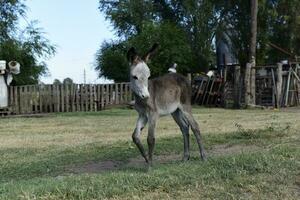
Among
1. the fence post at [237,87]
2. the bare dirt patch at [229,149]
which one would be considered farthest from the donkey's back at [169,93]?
the fence post at [237,87]

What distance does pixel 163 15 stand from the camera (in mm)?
40812

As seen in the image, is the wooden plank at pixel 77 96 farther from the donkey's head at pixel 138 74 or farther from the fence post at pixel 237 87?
the donkey's head at pixel 138 74

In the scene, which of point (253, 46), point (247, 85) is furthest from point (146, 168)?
point (253, 46)

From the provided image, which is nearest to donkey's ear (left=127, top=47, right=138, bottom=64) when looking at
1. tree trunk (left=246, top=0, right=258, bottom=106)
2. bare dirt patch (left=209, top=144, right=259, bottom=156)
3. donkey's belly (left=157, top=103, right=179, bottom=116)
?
donkey's belly (left=157, top=103, right=179, bottom=116)

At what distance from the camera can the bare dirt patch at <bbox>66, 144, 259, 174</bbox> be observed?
988 centimetres

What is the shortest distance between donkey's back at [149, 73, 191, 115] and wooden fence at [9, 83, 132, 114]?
20.3 meters

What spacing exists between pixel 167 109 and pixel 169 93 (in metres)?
0.27

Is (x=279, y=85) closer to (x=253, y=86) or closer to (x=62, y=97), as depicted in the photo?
(x=253, y=86)

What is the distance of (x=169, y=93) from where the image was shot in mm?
9648

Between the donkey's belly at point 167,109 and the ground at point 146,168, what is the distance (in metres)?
0.88

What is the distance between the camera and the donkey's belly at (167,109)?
9414 mm

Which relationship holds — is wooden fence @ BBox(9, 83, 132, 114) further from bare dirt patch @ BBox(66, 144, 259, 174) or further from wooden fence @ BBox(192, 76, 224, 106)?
bare dirt patch @ BBox(66, 144, 259, 174)

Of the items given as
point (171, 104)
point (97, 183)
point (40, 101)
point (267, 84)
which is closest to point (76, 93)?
point (40, 101)

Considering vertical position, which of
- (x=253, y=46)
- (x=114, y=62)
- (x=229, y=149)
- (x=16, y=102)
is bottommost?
(x=229, y=149)
